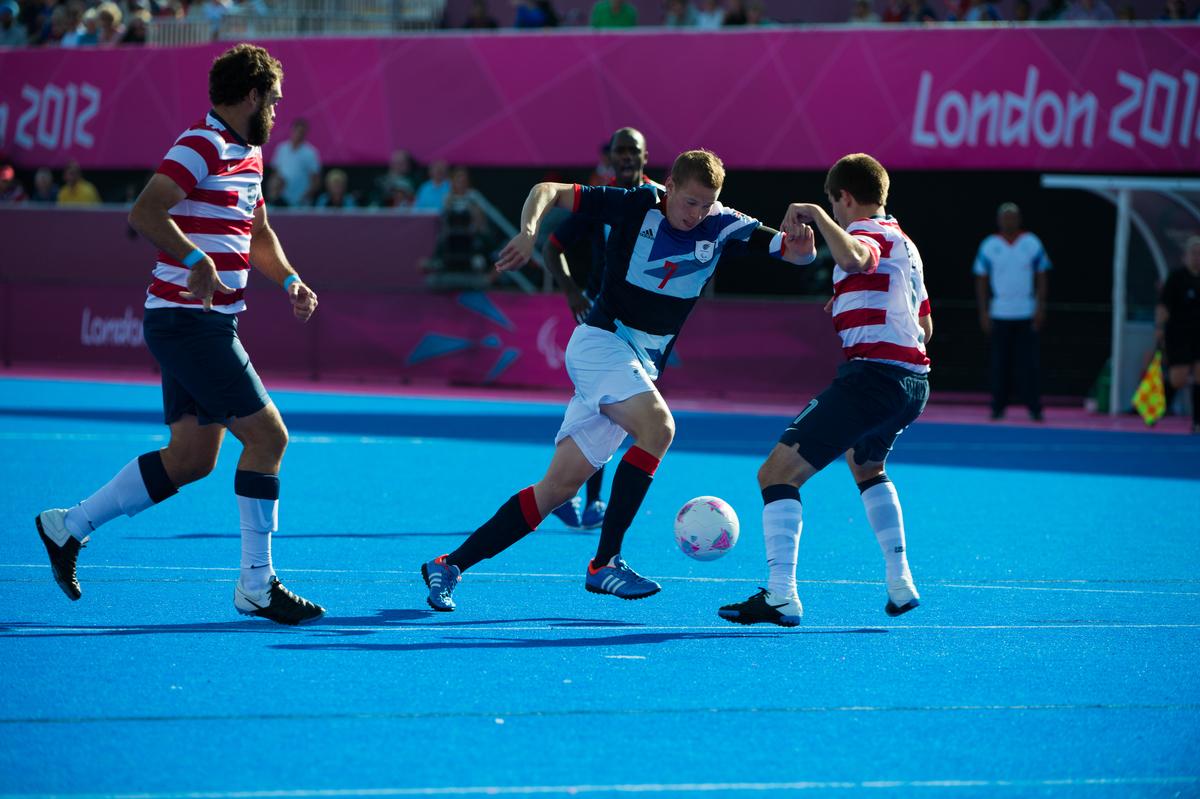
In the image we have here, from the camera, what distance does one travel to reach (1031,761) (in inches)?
194

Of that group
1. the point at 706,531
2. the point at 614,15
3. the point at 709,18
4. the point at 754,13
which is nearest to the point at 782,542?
the point at 706,531

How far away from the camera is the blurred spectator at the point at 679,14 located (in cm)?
2316

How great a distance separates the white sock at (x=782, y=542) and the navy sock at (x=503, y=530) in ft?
3.20

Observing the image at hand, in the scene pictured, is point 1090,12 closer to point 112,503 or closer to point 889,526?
point 889,526

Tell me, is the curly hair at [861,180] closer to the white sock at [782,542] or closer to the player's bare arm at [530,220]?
the player's bare arm at [530,220]

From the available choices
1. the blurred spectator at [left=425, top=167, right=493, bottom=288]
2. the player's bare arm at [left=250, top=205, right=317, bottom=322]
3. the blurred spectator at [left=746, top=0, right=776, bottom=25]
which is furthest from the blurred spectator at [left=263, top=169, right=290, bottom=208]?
the player's bare arm at [left=250, top=205, right=317, bottom=322]

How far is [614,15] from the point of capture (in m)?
23.4

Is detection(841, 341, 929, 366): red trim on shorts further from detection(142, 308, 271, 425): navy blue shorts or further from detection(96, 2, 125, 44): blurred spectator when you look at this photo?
detection(96, 2, 125, 44): blurred spectator

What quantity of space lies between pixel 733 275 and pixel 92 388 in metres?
8.59

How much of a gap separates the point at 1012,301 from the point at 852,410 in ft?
41.4

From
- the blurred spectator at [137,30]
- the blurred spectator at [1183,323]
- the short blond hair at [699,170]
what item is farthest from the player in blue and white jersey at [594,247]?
the blurred spectator at [137,30]

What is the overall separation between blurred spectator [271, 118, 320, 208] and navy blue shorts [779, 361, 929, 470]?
59.2 feet

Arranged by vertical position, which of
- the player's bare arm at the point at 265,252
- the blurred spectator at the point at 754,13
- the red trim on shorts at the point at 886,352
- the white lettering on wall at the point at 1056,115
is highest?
the blurred spectator at the point at 754,13

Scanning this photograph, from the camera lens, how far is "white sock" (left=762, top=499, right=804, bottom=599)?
684 cm
